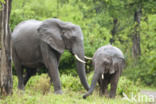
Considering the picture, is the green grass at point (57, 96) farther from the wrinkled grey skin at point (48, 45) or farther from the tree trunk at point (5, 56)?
the wrinkled grey skin at point (48, 45)

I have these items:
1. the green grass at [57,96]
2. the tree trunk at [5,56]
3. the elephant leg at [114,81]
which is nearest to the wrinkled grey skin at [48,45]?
the green grass at [57,96]

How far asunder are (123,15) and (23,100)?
713 inches

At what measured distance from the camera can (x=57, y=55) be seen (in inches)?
407

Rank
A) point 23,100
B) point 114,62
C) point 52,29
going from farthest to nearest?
1. point 52,29
2. point 114,62
3. point 23,100

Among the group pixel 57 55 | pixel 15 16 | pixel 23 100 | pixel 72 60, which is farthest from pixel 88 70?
pixel 23 100

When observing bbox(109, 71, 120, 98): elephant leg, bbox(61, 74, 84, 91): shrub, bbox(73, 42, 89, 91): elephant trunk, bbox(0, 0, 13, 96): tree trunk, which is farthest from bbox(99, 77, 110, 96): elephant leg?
bbox(0, 0, 13, 96): tree trunk

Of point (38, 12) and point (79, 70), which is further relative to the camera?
point (38, 12)

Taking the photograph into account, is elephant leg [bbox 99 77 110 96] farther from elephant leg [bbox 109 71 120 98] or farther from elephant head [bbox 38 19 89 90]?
elephant head [bbox 38 19 89 90]

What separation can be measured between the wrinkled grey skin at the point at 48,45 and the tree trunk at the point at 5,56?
185 centimetres

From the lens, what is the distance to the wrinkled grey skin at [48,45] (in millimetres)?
9938

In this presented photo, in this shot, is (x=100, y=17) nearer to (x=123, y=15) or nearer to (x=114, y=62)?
(x=123, y=15)

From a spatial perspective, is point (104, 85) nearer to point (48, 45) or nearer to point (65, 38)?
point (65, 38)

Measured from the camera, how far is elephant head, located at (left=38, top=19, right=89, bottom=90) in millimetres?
9956

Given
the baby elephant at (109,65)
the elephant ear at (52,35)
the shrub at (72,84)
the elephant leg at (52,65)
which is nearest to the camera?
the baby elephant at (109,65)
